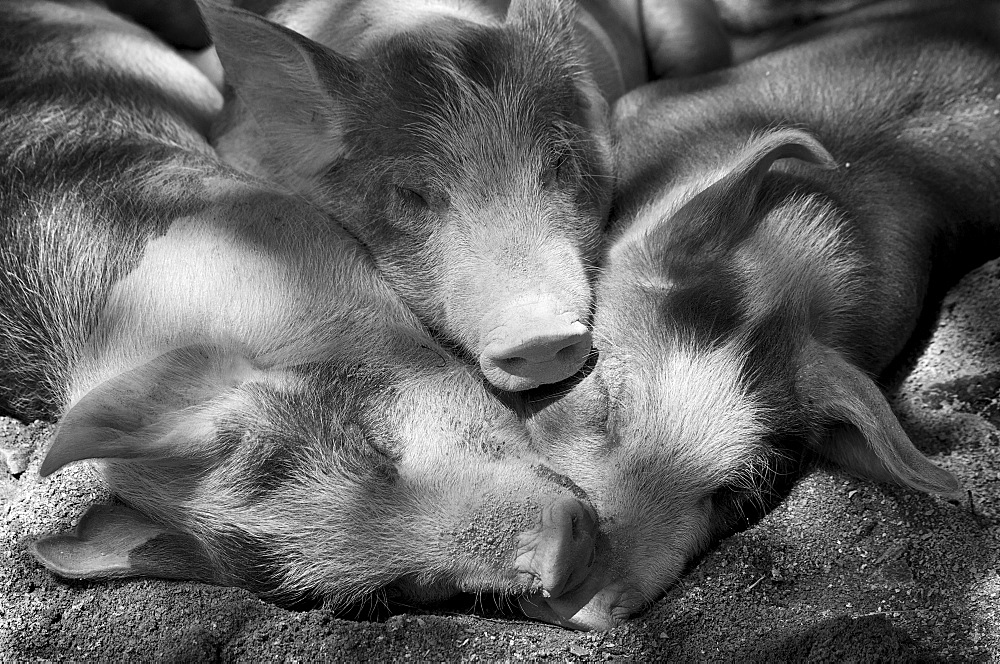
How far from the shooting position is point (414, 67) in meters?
2.94

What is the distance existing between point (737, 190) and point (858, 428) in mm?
723

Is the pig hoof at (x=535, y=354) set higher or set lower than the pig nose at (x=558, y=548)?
higher

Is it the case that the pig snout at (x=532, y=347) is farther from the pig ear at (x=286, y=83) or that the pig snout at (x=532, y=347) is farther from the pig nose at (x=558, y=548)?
the pig ear at (x=286, y=83)

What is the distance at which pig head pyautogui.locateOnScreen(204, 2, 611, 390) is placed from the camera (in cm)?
276

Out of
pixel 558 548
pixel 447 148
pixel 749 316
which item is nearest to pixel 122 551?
pixel 558 548

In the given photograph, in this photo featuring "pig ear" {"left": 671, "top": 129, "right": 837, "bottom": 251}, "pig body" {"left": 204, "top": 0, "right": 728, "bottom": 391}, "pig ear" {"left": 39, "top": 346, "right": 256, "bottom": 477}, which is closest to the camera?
"pig ear" {"left": 39, "top": 346, "right": 256, "bottom": 477}

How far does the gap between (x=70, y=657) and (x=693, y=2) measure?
137 inches

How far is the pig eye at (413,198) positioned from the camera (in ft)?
9.50

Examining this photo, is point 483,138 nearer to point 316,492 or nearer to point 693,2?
point 316,492

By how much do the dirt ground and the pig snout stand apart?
24.8 inches

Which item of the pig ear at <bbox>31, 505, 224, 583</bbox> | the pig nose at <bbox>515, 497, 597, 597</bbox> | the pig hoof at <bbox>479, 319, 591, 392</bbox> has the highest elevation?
the pig hoof at <bbox>479, 319, 591, 392</bbox>

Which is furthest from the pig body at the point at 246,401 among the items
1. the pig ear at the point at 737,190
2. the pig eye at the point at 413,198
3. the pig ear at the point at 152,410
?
the pig ear at the point at 737,190

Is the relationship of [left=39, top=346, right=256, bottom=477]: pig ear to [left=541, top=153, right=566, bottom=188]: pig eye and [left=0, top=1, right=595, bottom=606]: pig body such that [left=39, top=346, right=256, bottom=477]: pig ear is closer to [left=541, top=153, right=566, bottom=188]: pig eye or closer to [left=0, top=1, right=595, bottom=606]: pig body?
[left=0, top=1, right=595, bottom=606]: pig body

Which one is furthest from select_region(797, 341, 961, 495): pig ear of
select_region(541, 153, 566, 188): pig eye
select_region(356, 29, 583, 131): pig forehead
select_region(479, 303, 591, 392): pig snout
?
select_region(356, 29, 583, 131): pig forehead
